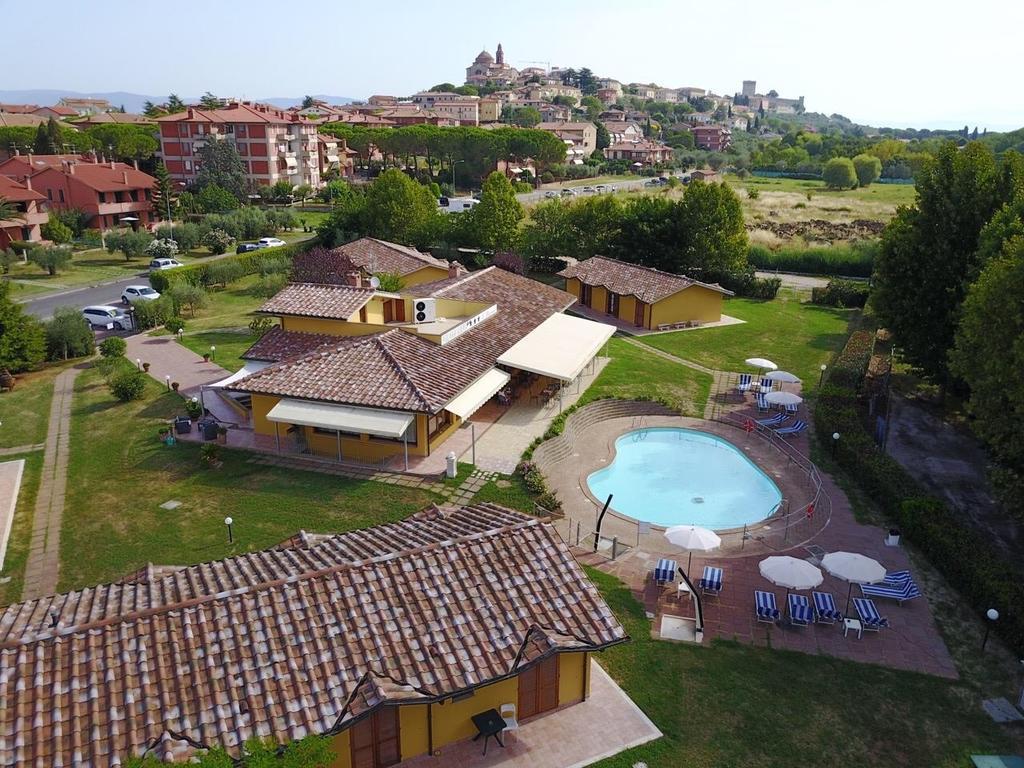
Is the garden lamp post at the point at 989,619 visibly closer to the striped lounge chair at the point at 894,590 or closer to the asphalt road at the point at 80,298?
the striped lounge chair at the point at 894,590

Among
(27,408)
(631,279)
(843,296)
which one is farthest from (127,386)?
(843,296)

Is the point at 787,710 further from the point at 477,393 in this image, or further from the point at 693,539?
the point at 477,393

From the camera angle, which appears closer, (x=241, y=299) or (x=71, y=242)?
(x=241, y=299)

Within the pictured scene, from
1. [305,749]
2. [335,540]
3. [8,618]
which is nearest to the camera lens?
[305,749]

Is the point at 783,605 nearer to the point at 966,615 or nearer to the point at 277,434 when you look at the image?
the point at 966,615

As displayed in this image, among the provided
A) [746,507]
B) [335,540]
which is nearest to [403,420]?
[335,540]

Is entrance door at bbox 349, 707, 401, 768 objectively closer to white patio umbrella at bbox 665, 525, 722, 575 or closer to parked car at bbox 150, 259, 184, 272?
white patio umbrella at bbox 665, 525, 722, 575
